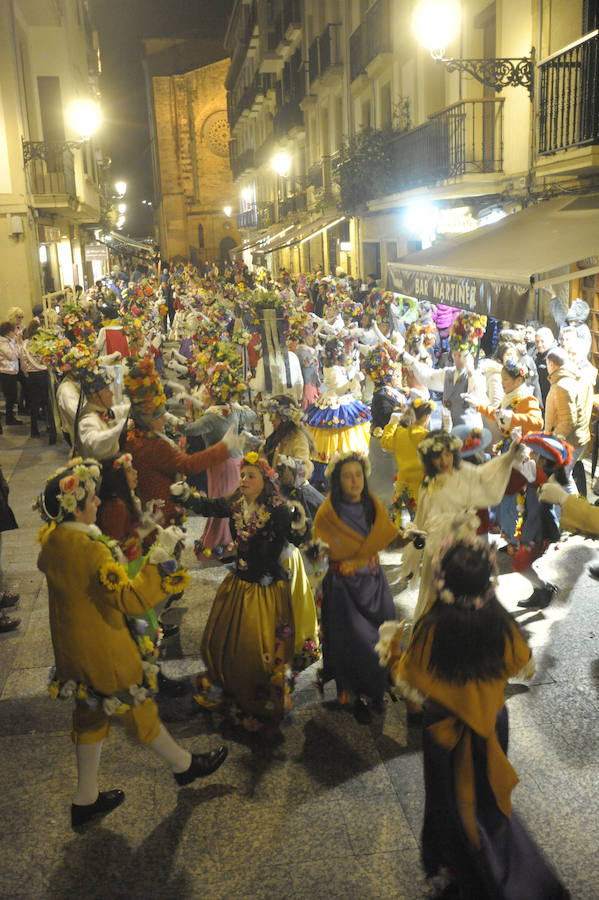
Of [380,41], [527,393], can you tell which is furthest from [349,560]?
[380,41]

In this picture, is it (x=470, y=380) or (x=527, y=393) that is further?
(x=470, y=380)

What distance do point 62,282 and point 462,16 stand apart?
15.8 meters

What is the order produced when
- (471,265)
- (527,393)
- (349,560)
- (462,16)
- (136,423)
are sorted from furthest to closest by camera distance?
Result: 1. (462,16)
2. (471,265)
3. (527,393)
4. (136,423)
5. (349,560)

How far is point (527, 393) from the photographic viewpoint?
7074 mm

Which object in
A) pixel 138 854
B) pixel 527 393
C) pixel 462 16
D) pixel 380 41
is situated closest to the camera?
pixel 138 854

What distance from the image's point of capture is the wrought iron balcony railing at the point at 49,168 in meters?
18.8

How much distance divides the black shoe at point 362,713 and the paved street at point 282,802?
6 centimetres

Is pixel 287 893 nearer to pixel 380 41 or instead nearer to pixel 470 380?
pixel 470 380

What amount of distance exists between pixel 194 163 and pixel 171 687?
5779 centimetres

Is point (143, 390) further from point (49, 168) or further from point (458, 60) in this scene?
point (49, 168)

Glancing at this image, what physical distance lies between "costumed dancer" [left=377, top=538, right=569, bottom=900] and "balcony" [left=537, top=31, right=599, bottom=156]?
739 centimetres

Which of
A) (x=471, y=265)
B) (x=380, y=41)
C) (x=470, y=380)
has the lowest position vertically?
(x=470, y=380)

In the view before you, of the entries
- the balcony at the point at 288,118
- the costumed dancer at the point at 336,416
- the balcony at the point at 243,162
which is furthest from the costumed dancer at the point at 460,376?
the balcony at the point at 243,162

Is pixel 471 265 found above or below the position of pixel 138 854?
above
